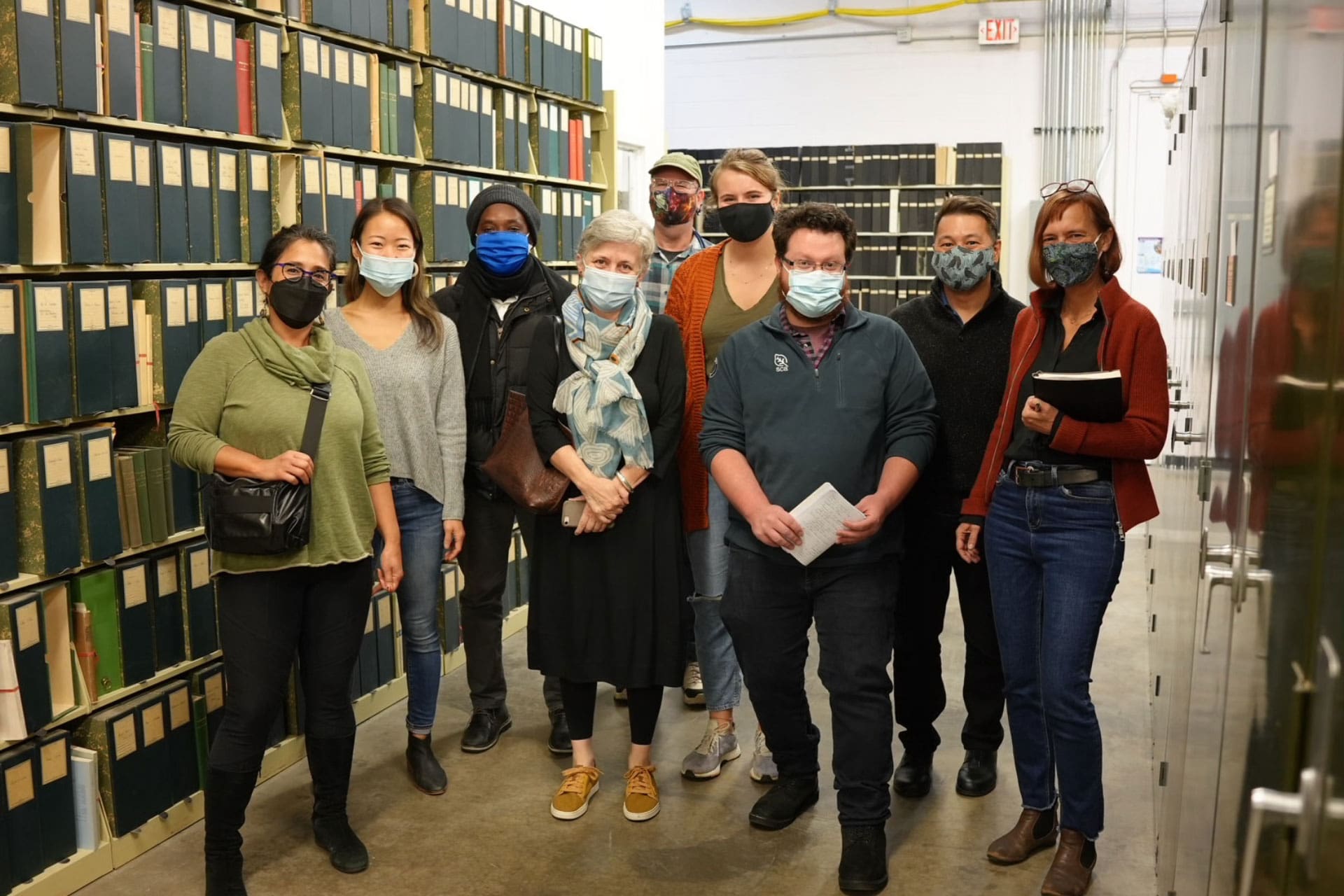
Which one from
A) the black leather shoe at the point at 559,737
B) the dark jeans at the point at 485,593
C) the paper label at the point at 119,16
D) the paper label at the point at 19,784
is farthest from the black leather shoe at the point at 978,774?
the paper label at the point at 119,16

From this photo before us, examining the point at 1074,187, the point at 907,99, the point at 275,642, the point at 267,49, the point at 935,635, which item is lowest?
the point at 935,635

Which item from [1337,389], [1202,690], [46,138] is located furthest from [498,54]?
[1337,389]

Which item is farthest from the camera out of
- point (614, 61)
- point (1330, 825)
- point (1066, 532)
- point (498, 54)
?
point (614, 61)

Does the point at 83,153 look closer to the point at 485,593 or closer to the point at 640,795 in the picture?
the point at 485,593

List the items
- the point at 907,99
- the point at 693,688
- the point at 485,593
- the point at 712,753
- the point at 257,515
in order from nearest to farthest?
the point at 257,515, the point at 712,753, the point at 485,593, the point at 693,688, the point at 907,99

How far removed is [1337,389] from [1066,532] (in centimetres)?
154

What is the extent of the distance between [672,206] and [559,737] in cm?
154

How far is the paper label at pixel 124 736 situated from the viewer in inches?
106

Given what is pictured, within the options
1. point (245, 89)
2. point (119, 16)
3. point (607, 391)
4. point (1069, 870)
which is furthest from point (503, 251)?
point (1069, 870)

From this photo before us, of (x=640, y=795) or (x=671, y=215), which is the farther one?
(x=671, y=215)

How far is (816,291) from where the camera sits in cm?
254

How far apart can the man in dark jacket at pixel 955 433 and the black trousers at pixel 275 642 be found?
1.31 m

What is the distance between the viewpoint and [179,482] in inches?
→ 114

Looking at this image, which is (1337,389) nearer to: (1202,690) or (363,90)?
(1202,690)
